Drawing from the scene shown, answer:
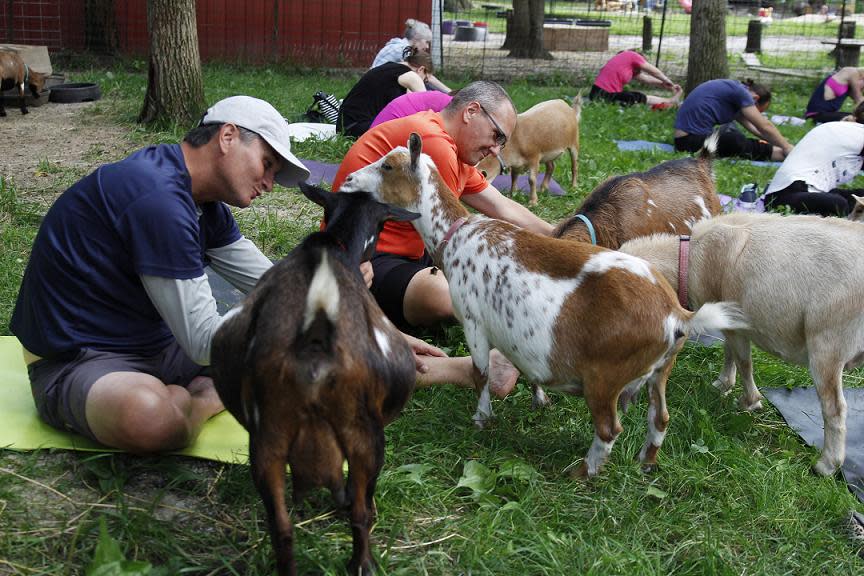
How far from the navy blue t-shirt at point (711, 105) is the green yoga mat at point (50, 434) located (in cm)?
785

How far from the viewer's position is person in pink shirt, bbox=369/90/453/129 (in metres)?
5.73

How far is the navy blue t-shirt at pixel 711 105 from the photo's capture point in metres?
9.81

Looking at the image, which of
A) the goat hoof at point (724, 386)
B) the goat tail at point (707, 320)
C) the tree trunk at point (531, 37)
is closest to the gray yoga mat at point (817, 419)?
the goat hoof at point (724, 386)

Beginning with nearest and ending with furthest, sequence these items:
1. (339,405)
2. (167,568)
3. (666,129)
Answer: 1. (339,405)
2. (167,568)
3. (666,129)

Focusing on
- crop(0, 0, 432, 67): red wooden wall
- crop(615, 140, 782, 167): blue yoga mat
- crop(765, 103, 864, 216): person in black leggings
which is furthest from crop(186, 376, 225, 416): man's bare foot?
crop(0, 0, 432, 67): red wooden wall

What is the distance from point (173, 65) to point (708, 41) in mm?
8345

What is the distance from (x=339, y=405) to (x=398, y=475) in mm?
1059

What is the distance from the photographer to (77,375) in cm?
294

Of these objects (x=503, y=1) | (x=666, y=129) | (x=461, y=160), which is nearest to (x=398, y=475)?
(x=461, y=160)

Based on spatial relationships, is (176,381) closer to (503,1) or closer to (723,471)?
(723,471)

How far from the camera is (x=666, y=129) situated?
37.9ft

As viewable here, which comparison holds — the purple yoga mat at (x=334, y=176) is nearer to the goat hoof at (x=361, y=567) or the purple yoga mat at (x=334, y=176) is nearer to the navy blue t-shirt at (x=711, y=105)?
the navy blue t-shirt at (x=711, y=105)

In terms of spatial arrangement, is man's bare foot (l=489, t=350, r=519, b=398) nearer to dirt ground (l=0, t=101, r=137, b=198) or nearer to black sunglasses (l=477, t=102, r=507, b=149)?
black sunglasses (l=477, t=102, r=507, b=149)

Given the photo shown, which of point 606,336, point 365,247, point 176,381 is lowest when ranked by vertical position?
point 176,381
